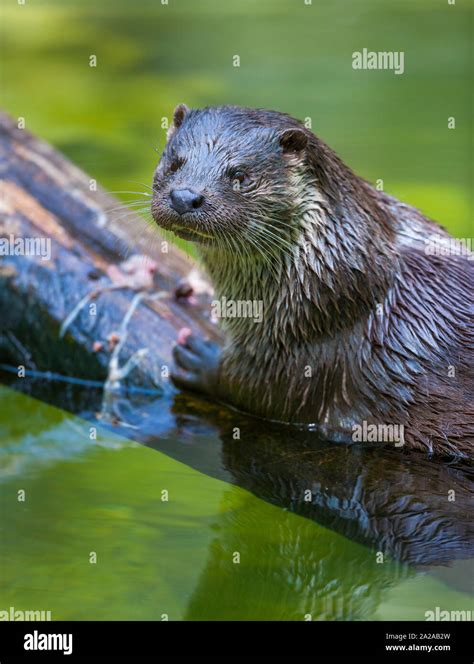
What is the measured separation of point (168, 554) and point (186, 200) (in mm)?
1641

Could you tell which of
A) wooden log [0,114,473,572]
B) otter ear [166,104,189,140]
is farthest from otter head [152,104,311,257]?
wooden log [0,114,473,572]

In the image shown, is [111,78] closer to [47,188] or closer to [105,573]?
[47,188]

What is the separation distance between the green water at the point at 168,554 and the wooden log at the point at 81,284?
35.5 inches

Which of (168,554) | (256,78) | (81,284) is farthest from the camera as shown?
(256,78)

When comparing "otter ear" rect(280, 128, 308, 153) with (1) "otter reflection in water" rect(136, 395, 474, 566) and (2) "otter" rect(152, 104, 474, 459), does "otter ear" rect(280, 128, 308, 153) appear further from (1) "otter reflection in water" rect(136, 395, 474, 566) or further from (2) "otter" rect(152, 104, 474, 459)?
(1) "otter reflection in water" rect(136, 395, 474, 566)

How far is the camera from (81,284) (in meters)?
7.04

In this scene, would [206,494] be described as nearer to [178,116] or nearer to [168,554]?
[168,554]

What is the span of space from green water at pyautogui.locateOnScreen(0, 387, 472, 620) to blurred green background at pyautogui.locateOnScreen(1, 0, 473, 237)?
4145 millimetres

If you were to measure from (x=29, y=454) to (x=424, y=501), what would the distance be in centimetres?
211

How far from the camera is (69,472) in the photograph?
5.91 m

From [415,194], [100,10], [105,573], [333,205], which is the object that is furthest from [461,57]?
[105,573]

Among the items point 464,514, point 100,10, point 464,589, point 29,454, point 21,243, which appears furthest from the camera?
point 100,10

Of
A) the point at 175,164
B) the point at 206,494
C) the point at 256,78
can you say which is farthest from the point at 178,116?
the point at 256,78

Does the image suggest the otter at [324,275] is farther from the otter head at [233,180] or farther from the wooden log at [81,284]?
the wooden log at [81,284]
